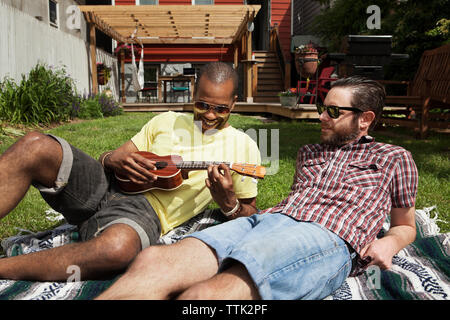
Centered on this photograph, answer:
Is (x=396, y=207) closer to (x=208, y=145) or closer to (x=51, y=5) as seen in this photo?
(x=208, y=145)

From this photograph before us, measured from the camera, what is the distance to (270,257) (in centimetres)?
162

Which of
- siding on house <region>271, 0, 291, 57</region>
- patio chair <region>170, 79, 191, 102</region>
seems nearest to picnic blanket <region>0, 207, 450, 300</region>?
patio chair <region>170, 79, 191, 102</region>

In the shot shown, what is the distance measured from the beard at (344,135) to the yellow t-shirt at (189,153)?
52cm

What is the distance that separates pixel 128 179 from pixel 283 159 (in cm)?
366

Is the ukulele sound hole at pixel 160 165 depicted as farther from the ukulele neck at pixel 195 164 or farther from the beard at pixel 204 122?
the beard at pixel 204 122

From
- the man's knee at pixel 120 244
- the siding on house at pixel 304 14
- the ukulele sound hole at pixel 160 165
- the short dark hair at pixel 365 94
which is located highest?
the siding on house at pixel 304 14

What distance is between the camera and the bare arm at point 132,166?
238 cm

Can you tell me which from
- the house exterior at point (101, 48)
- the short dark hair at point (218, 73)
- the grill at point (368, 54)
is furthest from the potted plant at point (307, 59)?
the short dark hair at point (218, 73)

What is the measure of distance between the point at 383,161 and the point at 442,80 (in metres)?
6.78

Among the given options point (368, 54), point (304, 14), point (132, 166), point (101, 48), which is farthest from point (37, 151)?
point (304, 14)

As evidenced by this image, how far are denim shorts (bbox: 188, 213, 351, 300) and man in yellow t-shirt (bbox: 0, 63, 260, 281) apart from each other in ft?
1.41

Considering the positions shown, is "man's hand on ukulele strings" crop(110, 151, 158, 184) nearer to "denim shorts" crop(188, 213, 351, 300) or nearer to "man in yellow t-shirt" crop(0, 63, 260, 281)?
"man in yellow t-shirt" crop(0, 63, 260, 281)
